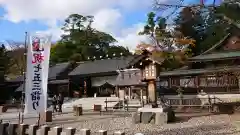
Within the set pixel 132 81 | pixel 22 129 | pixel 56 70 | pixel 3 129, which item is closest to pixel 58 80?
pixel 56 70

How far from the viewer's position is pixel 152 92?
17.3 m

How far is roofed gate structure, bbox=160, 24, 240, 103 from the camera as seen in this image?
2956cm

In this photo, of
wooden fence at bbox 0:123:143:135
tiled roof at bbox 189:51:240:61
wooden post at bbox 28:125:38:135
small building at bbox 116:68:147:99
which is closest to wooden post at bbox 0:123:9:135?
wooden fence at bbox 0:123:143:135

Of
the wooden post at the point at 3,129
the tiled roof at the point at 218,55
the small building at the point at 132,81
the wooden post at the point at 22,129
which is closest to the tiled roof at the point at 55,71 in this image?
the small building at the point at 132,81

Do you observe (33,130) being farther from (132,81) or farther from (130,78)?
(130,78)

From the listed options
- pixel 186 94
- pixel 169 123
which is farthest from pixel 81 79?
pixel 169 123

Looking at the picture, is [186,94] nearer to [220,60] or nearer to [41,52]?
[220,60]

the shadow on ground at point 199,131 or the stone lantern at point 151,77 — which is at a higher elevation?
the stone lantern at point 151,77

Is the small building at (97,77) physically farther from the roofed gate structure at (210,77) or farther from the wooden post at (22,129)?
the wooden post at (22,129)

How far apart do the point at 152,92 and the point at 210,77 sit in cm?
1529

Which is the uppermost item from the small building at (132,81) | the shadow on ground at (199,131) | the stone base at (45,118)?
the small building at (132,81)

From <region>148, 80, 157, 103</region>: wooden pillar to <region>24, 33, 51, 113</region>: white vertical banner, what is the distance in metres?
6.42

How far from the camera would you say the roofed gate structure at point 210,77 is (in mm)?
29562

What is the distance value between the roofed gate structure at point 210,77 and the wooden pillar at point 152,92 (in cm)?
1248
